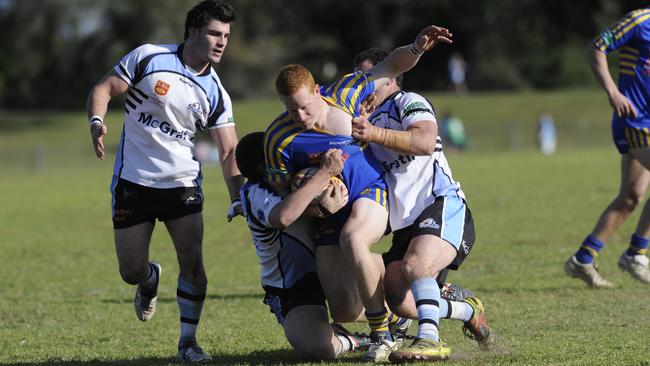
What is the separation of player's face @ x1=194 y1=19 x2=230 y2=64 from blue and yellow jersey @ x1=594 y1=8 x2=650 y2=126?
327 centimetres

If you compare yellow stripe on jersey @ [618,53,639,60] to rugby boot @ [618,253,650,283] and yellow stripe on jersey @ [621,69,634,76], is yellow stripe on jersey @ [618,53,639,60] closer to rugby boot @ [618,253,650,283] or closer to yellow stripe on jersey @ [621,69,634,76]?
yellow stripe on jersey @ [621,69,634,76]

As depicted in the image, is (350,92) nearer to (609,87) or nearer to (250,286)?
(609,87)

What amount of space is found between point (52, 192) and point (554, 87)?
38866 millimetres

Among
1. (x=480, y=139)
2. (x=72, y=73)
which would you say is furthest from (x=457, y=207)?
(x=72, y=73)

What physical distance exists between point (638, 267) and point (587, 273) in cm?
41

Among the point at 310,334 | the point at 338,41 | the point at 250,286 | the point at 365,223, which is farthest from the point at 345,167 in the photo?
the point at 338,41

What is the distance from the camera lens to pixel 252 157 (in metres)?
5.95

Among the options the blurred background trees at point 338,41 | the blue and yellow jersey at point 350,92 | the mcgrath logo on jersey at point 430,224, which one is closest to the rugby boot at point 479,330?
the mcgrath logo on jersey at point 430,224

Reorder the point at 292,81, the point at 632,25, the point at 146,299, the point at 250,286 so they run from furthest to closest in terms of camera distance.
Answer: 1. the point at 250,286
2. the point at 632,25
3. the point at 146,299
4. the point at 292,81

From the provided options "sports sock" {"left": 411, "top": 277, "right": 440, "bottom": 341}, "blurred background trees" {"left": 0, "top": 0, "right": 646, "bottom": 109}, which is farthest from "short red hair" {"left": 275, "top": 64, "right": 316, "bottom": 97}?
"blurred background trees" {"left": 0, "top": 0, "right": 646, "bottom": 109}

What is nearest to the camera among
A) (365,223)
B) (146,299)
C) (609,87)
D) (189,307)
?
(365,223)

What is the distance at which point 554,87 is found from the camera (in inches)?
2181

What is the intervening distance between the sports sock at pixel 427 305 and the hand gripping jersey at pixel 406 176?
48 cm

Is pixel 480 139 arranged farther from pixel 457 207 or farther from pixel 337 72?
pixel 457 207
